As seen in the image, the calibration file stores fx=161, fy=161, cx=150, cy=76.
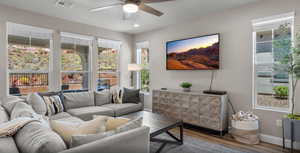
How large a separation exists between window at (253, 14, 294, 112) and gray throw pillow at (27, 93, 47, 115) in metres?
3.91

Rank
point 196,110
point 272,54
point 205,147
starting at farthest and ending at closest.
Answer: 1. point 196,110
2. point 272,54
3. point 205,147

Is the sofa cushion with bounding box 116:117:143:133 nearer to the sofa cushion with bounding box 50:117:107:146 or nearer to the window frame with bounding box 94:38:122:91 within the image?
the sofa cushion with bounding box 50:117:107:146

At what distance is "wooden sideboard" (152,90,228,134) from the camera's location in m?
3.12

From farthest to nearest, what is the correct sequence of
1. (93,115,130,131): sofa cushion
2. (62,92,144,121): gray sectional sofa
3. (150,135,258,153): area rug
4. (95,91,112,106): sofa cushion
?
(95,91,112,106): sofa cushion
(62,92,144,121): gray sectional sofa
(150,135,258,153): area rug
(93,115,130,131): sofa cushion

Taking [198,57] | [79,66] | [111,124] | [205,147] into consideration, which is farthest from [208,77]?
[79,66]

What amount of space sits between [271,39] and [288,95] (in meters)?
1.02

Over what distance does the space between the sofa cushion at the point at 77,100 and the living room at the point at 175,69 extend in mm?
21

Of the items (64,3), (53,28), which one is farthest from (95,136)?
(53,28)

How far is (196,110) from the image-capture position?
3418 millimetres

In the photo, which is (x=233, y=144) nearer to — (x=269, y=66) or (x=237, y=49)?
(x=269, y=66)

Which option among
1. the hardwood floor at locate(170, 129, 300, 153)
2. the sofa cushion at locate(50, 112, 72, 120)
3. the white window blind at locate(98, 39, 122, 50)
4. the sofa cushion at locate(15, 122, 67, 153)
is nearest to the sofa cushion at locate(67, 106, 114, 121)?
the sofa cushion at locate(50, 112, 72, 120)

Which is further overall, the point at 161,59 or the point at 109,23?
the point at 161,59

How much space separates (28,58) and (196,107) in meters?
3.83

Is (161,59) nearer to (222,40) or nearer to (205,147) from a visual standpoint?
(222,40)
